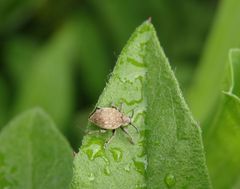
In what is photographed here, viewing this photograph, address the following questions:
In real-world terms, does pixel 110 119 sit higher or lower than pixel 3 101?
higher

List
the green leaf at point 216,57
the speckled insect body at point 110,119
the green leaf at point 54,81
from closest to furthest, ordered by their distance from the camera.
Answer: the speckled insect body at point 110,119, the green leaf at point 216,57, the green leaf at point 54,81

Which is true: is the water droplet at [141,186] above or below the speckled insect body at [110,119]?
below

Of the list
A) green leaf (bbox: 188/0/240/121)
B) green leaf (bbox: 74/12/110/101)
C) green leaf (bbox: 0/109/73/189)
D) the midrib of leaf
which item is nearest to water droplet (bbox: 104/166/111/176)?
the midrib of leaf

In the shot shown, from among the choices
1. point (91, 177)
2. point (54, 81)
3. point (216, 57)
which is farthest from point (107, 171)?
point (54, 81)

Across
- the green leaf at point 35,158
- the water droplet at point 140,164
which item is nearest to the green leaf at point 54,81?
the green leaf at point 35,158

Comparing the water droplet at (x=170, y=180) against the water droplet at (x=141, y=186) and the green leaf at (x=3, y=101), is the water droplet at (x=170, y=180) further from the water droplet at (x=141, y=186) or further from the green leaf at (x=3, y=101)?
the green leaf at (x=3, y=101)

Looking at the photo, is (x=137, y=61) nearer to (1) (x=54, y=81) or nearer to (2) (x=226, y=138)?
(2) (x=226, y=138)

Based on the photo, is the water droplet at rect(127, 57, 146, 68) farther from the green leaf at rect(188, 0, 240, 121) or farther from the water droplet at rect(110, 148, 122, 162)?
the green leaf at rect(188, 0, 240, 121)

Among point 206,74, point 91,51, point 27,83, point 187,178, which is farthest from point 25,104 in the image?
point 187,178
